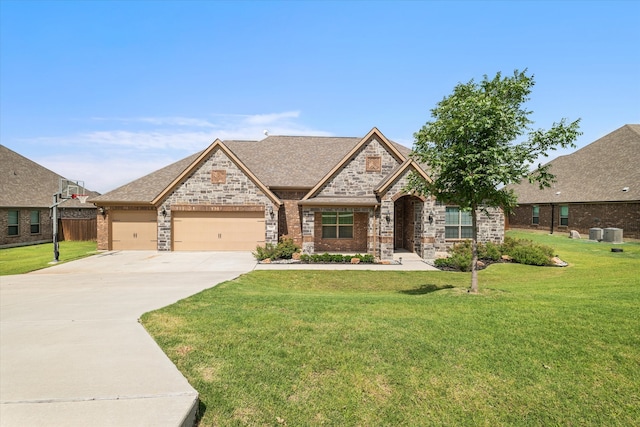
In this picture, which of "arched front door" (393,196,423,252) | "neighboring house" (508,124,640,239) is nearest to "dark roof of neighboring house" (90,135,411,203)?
"arched front door" (393,196,423,252)

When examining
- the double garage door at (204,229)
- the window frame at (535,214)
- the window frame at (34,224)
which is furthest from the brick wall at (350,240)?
the window frame at (535,214)

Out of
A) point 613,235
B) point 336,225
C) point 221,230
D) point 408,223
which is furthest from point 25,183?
point 613,235

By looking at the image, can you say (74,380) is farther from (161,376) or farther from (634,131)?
(634,131)

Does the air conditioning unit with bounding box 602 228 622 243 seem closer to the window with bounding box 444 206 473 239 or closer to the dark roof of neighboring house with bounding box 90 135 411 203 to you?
the window with bounding box 444 206 473 239

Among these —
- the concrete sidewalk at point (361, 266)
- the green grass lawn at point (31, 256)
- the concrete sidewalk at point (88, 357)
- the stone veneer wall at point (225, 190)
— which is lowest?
the concrete sidewalk at point (361, 266)

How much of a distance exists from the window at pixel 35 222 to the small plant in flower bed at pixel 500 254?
30132mm

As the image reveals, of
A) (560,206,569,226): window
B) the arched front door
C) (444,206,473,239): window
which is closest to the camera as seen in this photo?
the arched front door

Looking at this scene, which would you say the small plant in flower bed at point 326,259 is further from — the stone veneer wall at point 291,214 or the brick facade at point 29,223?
the brick facade at point 29,223

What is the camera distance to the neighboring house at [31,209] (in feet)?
80.4

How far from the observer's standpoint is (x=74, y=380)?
4.52 metres

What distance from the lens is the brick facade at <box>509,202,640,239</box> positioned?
24703mm

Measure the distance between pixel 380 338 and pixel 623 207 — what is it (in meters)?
29.7

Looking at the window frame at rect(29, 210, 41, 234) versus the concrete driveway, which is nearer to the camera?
the concrete driveway

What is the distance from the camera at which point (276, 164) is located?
25.0 meters
